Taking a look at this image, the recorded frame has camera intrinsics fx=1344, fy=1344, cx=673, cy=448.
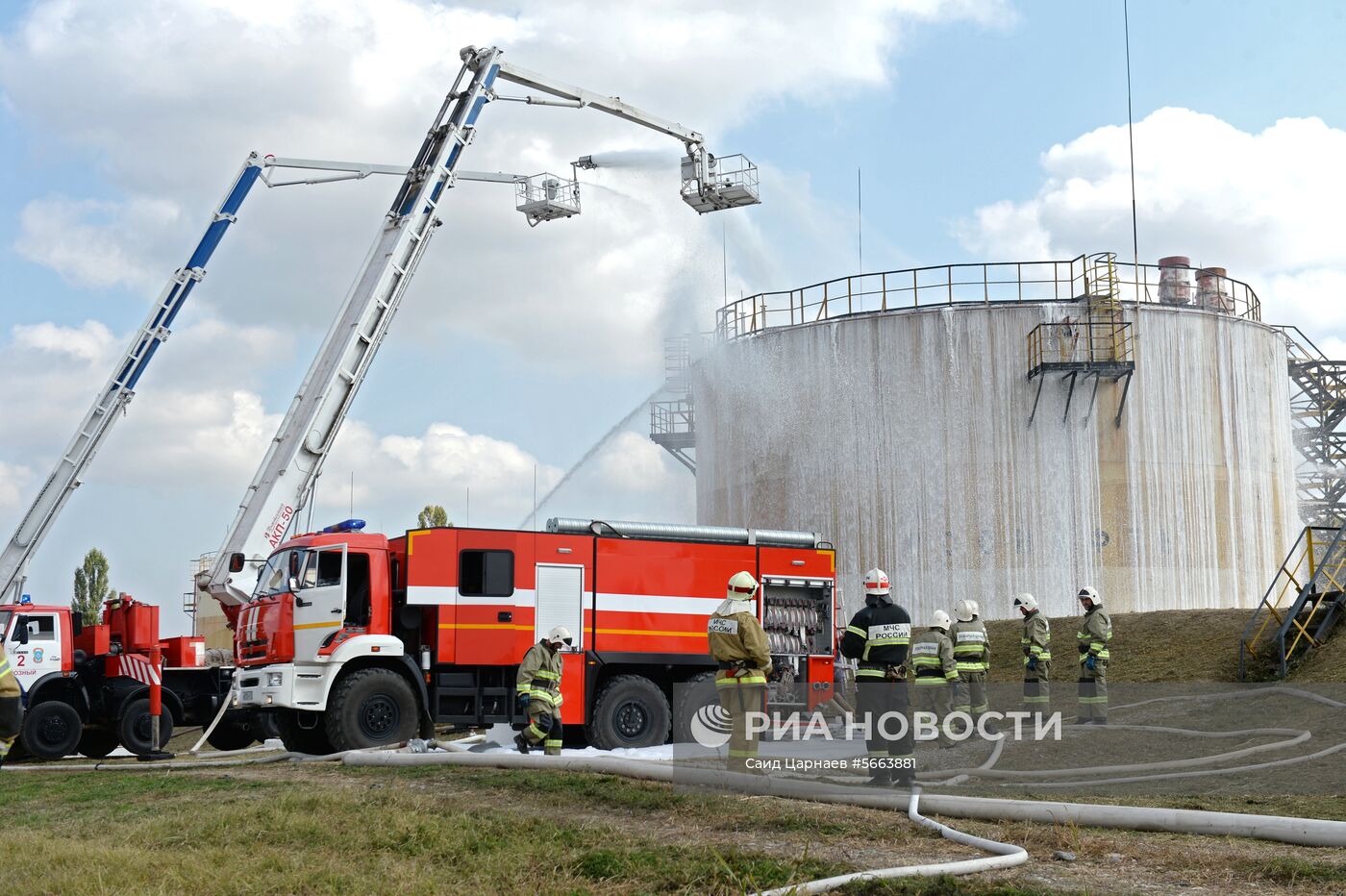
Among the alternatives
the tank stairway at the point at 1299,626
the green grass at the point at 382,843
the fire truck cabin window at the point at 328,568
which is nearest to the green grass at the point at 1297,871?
the green grass at the point at 382,843

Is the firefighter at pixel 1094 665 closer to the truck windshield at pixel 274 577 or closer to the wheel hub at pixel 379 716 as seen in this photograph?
the wheel hub at pixel 379 716

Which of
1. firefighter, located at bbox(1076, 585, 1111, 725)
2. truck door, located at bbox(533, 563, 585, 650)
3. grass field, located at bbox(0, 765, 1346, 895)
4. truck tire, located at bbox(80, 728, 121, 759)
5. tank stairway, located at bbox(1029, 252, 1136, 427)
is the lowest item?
truck tire, located at bbox(80, 728, 121, 759)

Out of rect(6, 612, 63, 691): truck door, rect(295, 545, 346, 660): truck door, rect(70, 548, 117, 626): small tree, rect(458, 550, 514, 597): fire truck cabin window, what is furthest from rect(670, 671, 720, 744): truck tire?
rect(70, 548, 117, 626): small tree

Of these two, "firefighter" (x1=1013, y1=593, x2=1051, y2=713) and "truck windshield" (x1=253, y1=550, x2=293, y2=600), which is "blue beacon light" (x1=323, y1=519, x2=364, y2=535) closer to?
"truck windshield" (x1=253, y1=550, x2=293, y2=600)

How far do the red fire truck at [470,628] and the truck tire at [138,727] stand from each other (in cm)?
261

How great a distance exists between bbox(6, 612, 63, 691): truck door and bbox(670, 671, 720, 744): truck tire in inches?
355

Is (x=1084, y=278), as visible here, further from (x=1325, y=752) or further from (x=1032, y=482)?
(x=1325, y=752)

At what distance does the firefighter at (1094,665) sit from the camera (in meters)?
16.0

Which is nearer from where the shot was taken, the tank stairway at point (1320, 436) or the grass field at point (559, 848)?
the grass field at point (559, 848)

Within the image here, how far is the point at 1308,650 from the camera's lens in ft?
63.4

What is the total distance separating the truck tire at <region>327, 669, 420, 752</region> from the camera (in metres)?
15.9

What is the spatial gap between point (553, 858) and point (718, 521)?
2558cm

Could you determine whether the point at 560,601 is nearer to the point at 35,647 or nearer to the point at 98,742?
the point at 35,647

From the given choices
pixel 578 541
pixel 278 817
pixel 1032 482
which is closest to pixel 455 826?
pixel 278 817
